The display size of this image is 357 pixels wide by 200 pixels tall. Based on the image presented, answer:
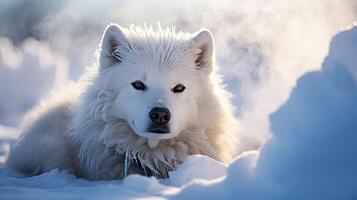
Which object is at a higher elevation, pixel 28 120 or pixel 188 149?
pixel 28 120

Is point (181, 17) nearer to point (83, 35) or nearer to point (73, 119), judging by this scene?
point (83, 35)

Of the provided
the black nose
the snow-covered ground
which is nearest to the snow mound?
the snow-covered ground

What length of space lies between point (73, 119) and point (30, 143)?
543 millimetres

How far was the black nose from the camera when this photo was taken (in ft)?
16.5

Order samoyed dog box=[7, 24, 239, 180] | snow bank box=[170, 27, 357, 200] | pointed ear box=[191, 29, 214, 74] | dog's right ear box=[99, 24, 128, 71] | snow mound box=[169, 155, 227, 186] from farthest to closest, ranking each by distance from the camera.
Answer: pointed ear box=[191, 29, 214, 74], dog's right ear box=[99, 24, 128, 71], samoyed dog box=[7, 24, 239, 180], snow mound box=[169, 155, 227, 186], snow bank box=[170, 27, 357, 200]

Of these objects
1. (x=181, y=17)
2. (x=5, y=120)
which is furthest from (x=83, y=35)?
(x=5, y=120)

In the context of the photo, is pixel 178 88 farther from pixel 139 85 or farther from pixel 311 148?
pixel 311 148

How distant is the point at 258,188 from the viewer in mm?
3010

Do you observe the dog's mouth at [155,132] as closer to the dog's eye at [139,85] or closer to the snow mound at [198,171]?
the dog's eye at [139,85]

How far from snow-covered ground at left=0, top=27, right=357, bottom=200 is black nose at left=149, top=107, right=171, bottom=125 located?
5.55 ft

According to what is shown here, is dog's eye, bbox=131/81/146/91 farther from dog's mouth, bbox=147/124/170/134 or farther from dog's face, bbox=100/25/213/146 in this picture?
dog's mouth, bbox=147/124/170/134

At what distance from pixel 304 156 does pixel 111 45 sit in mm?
3265

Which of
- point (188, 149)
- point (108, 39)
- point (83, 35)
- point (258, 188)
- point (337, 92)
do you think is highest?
point (83, 35)

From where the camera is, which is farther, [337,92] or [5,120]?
[5,120]
